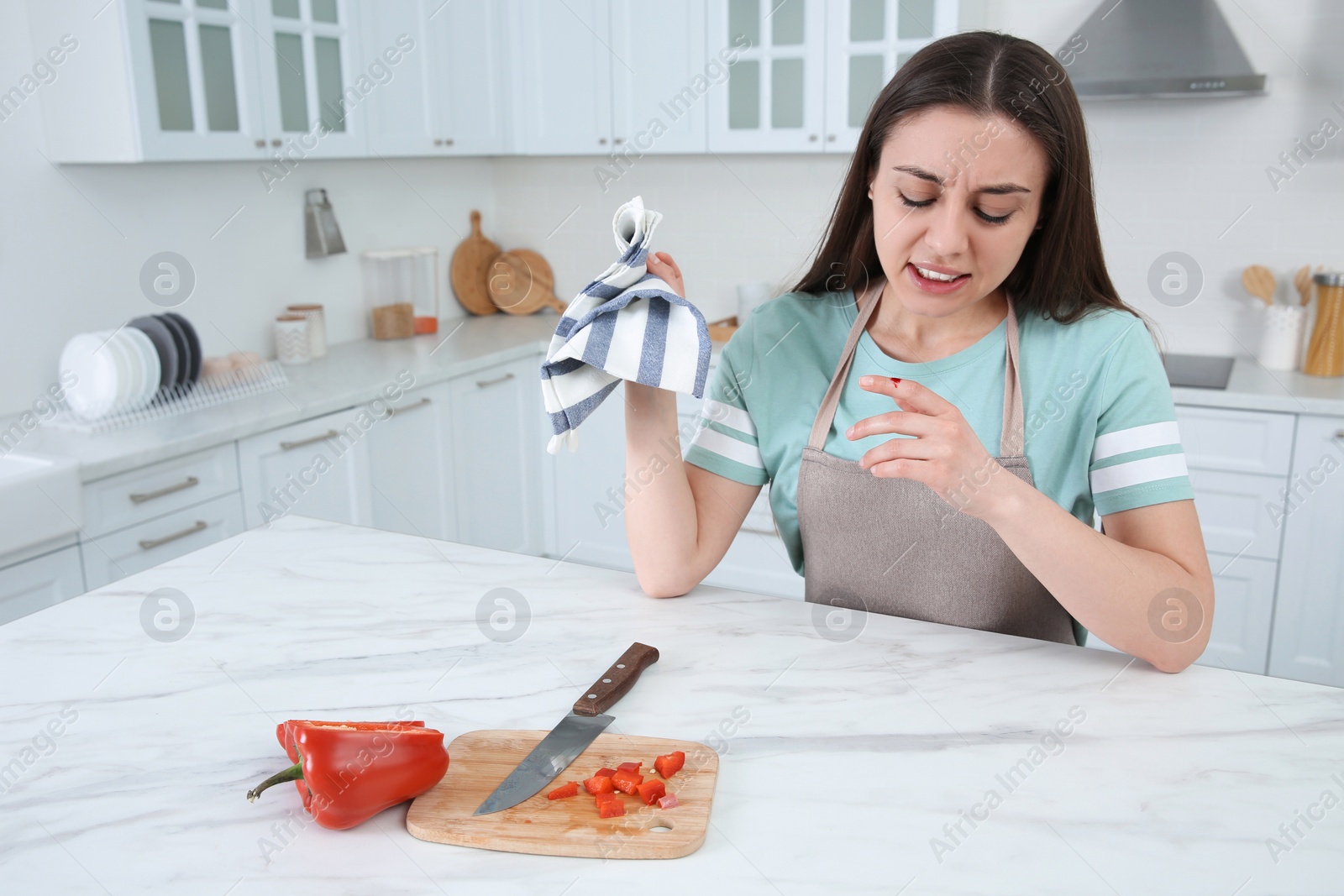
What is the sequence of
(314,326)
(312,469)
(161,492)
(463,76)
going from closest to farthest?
1. (161,492)
2. (312,469)
3. (314,326)
4. (463,76)

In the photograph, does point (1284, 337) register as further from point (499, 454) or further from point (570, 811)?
point (570, 811)

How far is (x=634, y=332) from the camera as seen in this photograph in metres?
1.12

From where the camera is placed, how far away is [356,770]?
2.75ft

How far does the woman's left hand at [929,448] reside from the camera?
1.04 m

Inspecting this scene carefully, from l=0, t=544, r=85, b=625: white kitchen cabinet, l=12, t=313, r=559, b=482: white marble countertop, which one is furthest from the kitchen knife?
l=12, t=313, r=559, b=482: white marble countertop

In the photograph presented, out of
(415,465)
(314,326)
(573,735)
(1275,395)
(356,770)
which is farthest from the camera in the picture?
(314,326)

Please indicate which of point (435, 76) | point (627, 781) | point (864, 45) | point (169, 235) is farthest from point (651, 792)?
point (435, 76)

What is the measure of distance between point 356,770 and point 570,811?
18cm

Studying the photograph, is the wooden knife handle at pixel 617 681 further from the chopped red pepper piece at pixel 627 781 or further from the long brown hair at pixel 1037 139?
the long brown hair at pixel 1037 139

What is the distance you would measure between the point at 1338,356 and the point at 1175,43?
948mm

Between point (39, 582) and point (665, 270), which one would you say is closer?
point (665, 270)

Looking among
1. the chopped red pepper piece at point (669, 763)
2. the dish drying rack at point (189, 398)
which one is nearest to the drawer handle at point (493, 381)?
the dish drying rack at point (189, 398)

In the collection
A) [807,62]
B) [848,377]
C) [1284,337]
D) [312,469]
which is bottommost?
[312,469]

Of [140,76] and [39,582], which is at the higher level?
[140,76]
